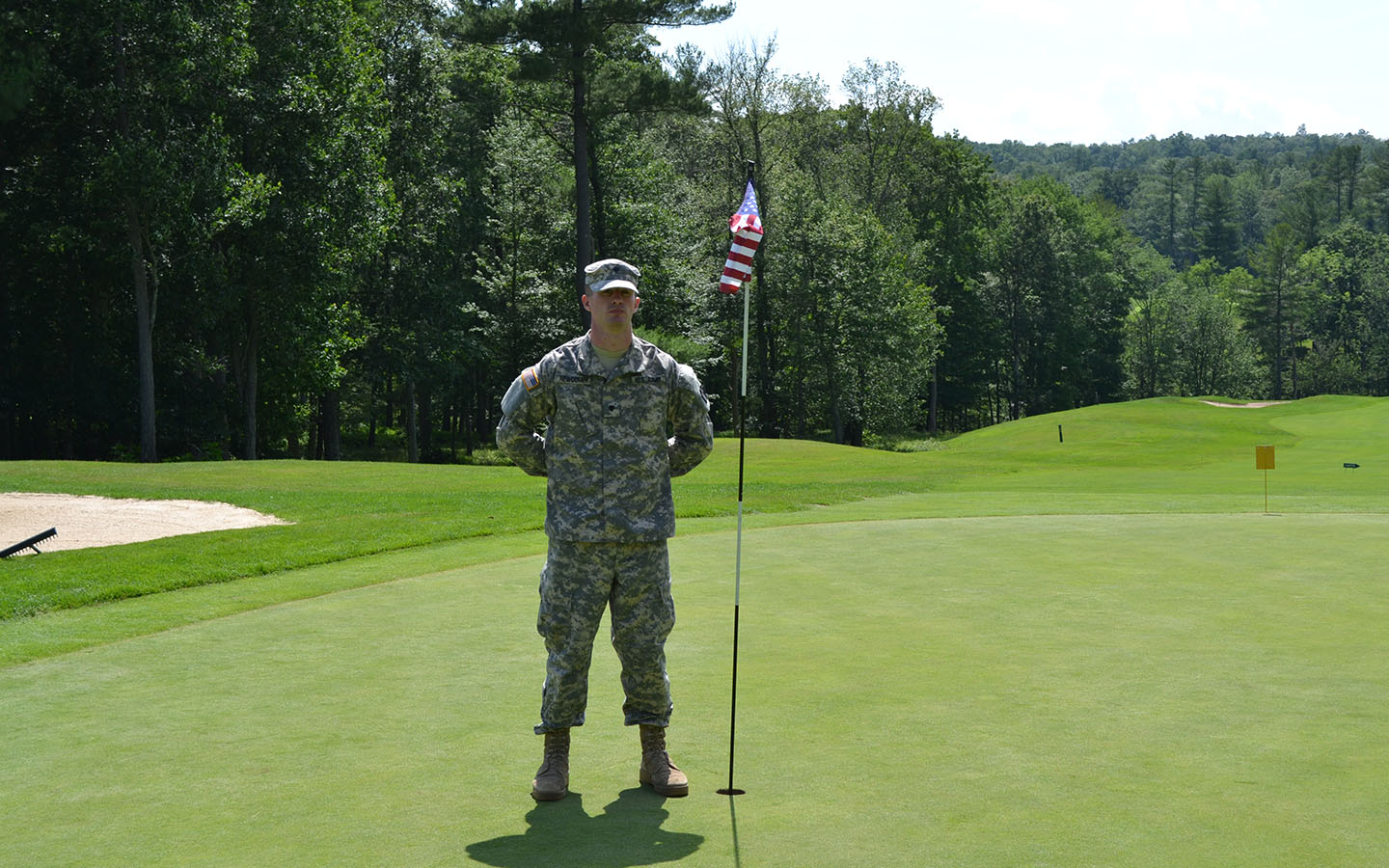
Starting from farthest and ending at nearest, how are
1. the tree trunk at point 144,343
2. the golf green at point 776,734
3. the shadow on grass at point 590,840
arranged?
the tree trunk at point 144,343
the golf green at point 776,734
the shadow on grass at point 590,840

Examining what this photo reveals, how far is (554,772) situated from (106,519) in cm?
1477

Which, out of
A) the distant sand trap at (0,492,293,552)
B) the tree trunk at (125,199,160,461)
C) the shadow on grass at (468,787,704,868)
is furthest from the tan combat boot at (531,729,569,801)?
the tree trunk at (125,199,160,461)

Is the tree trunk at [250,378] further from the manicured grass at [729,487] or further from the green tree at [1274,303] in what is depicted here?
the green tree at [1274,303]

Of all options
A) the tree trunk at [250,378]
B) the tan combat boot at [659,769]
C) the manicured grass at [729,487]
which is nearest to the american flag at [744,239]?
the tan combat boot at [659,769]

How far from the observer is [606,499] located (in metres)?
5.35

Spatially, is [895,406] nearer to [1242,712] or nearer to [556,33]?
[556,33]

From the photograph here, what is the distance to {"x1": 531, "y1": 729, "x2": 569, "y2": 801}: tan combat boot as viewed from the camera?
16.1 feet

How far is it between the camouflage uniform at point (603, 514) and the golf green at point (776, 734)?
473 mm

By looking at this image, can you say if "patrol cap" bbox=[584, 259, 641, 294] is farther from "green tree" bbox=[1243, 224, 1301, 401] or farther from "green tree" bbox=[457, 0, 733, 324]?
"green tree" bbox=[1243, 224, 1301, 401]

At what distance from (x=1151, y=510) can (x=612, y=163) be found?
3590cm

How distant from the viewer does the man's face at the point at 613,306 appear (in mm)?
5332

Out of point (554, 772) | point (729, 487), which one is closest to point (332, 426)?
point (729, 487)

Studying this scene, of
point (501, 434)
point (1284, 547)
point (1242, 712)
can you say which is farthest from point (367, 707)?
point (1284, 547)

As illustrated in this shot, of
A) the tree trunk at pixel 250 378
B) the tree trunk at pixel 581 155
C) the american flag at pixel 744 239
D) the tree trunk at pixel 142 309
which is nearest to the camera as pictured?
the american flag at pixel 744 239
